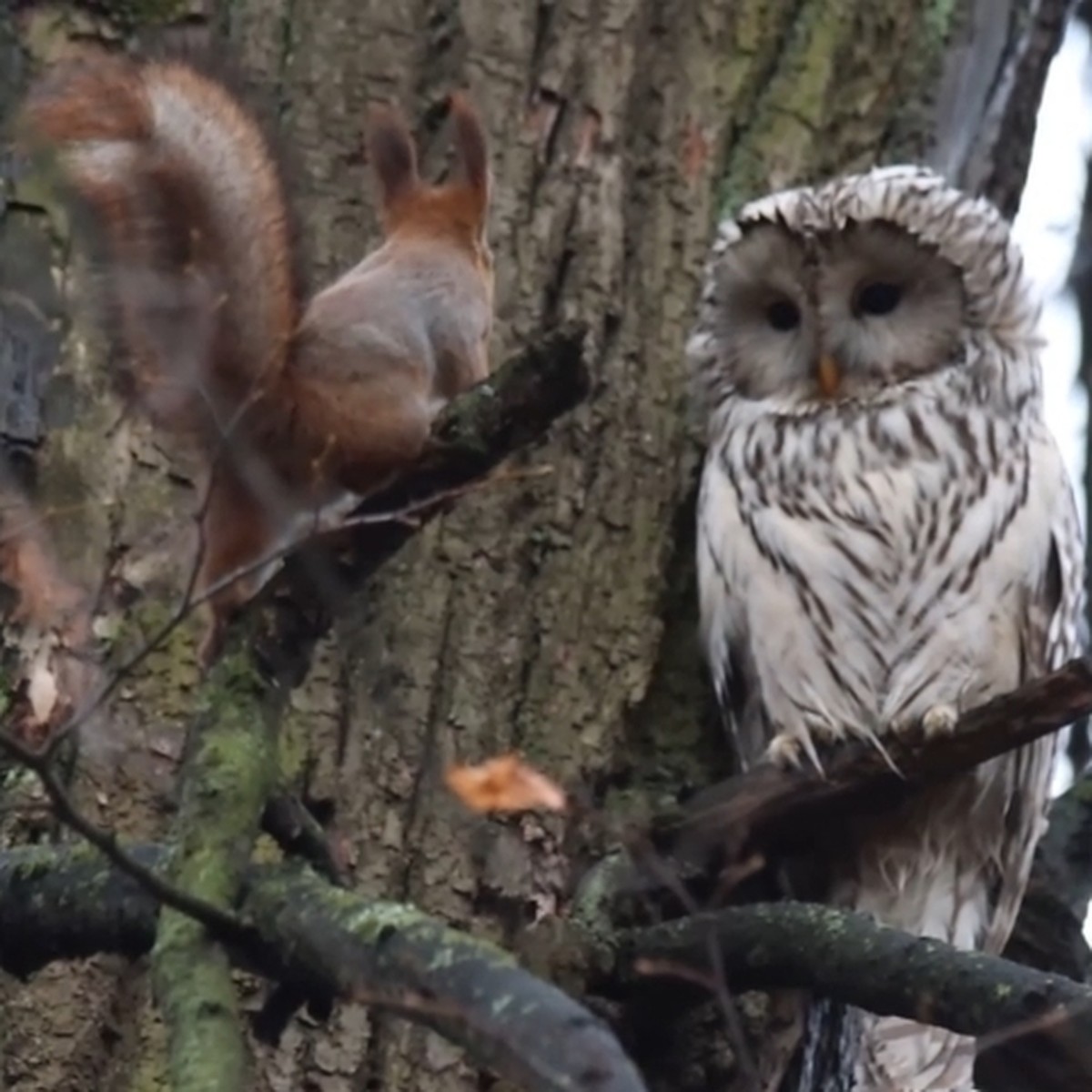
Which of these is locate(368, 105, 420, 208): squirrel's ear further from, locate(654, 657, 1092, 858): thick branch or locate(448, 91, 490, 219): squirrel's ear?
locate(654, 657, 1092, 858): thick branch

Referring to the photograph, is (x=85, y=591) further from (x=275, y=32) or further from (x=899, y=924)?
(x=899, y=924)

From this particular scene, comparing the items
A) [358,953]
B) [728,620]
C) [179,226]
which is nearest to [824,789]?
[728,620]

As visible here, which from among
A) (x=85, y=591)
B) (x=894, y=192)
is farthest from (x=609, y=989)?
(x=894, y=192)

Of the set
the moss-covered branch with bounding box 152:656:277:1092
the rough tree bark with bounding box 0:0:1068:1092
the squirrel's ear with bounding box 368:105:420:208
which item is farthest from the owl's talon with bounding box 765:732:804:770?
the moss-covered branch with bounding box 152:656:277:1092

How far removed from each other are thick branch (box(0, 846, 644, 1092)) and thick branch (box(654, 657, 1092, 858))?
92 centimetres

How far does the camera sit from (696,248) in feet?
11.8

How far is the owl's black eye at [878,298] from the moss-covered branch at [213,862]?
5.62ft

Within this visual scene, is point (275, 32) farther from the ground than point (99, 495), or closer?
farther from the ground

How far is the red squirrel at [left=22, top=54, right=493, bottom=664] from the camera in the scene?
2480 millimetres

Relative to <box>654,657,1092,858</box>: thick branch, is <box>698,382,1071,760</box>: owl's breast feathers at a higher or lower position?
higher

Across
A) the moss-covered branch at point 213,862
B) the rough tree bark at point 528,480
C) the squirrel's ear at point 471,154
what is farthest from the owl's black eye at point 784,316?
the moss-covered branch at point 213,862

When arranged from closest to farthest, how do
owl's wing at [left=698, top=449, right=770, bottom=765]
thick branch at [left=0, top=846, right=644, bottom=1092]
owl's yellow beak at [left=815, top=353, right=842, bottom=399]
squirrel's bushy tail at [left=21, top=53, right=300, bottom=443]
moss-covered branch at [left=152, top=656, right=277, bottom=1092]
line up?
1. thick branch at [left=0, top=846, right=644, bottom=1092]
2. moss-covered branch at [left=152, top=656, right=277, bottom=1092]
3. squirrel's bushy tail at [left=21, top=53, right=300, bottom=443]
4. owl's wing at [left=698, top=449, right=770, bottom=765]
5. owl's yellow beak at [left=815, top=353, right=842, bottom=399]

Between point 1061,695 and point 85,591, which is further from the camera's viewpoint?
point 85,591

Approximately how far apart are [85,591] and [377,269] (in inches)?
22.3
